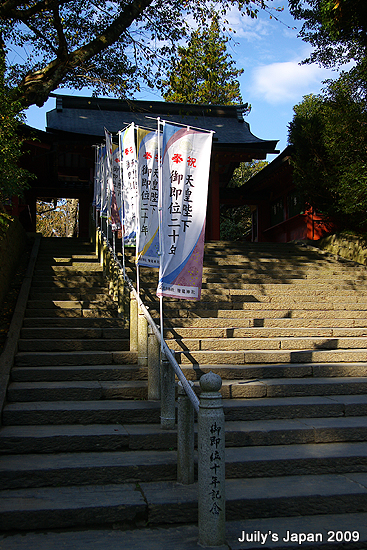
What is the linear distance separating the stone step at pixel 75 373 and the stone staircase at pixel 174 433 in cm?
1

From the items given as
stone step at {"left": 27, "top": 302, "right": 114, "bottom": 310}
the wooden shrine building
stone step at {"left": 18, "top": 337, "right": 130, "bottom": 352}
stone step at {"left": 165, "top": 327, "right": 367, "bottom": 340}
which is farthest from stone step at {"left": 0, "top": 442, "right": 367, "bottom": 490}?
the wooden shrine building

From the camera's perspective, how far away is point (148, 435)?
4.56 m

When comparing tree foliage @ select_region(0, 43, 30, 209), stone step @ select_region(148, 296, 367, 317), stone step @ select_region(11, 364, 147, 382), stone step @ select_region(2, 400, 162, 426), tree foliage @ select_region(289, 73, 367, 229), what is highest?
tree foliage @ select_region(289, 73, 367, 229)

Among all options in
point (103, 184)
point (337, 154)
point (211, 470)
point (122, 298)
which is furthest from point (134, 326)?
point (337, 154)

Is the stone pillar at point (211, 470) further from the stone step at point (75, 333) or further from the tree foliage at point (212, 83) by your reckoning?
the tree foliage at point (212, 83)

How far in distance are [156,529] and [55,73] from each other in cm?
891

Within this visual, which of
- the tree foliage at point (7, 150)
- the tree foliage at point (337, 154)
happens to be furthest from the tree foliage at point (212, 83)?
the tree foliage at point (7, 150)

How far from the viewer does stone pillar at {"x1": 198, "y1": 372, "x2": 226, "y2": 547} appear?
3.24 meters

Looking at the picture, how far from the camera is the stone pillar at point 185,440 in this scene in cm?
395

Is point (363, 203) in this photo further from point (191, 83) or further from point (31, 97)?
point (191, 83)

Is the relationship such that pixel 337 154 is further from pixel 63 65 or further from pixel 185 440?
pixel 185 440

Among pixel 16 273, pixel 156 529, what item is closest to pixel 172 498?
pixel 156 529

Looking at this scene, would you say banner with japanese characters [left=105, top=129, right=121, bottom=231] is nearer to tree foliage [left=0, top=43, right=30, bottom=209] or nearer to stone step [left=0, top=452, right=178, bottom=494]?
tree foliage [left=0, top=43, right=30, bottom=209]

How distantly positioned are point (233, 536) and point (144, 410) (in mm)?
1822
